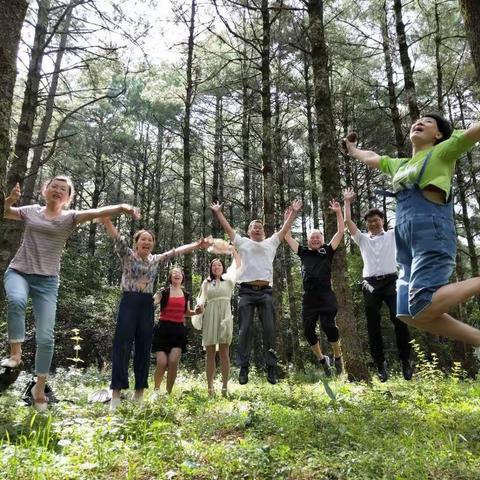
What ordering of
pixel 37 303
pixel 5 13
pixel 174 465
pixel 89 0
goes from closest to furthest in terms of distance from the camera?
pixel 174 465
pixel 5 13
pixel 37 303
pixel 89 0

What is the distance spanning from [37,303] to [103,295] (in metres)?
17.0

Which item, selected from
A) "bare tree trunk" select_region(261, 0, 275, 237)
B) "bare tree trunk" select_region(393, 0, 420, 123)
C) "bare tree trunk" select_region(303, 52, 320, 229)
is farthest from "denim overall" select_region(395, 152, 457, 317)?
"bare tree trunk" select_region(303, 52, 320, 229)

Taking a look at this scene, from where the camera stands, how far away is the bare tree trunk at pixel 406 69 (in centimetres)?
1059

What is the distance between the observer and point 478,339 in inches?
129

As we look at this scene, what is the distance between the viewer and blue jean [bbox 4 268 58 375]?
4.43 metres

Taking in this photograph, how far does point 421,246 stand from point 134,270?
334cm

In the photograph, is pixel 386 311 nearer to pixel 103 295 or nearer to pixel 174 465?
pixel 103 295

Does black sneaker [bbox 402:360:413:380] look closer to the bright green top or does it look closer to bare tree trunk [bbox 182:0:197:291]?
the bright green top

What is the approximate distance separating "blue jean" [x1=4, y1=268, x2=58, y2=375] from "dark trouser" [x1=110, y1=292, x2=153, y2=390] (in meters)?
0.78

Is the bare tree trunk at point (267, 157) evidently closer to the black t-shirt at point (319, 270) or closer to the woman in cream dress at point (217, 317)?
the black t-shirt at point (319, 270)

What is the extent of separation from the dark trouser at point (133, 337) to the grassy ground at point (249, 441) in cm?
47

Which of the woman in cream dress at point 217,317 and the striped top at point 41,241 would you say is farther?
the woman in cream dress at point 217,317

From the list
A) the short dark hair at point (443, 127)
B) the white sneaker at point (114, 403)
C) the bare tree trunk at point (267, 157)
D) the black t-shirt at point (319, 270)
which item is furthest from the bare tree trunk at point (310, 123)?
the white sneaker at point (114, 403)

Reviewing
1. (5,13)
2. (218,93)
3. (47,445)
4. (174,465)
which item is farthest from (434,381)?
(218,93)
